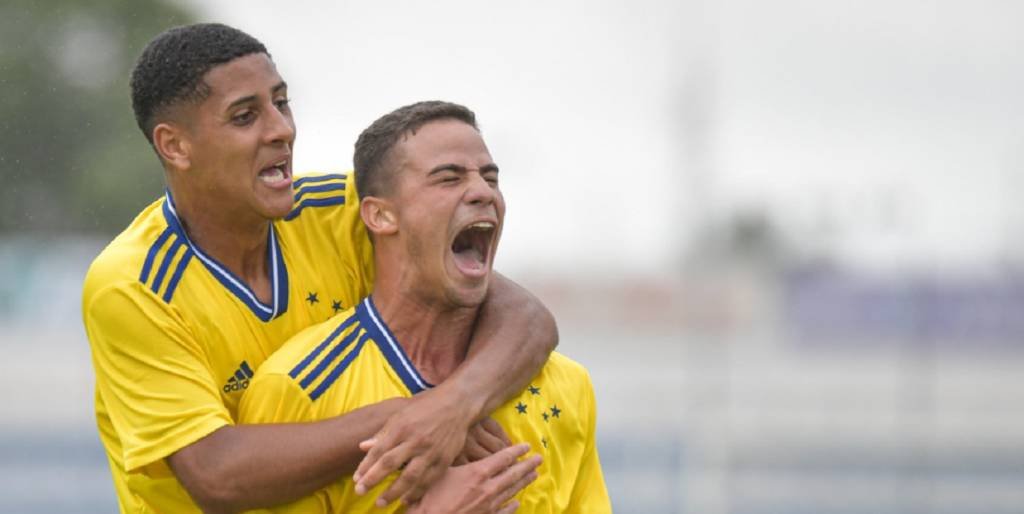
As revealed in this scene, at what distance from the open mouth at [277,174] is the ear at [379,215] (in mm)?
177

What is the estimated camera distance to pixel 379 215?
11.0ft

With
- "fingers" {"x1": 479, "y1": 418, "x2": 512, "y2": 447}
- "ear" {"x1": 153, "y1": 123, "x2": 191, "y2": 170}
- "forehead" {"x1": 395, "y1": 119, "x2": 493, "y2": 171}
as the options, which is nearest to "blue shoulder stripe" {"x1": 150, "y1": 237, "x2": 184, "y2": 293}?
"ear" {"x1": 153, "y1": 123, "x2": 191, "y2": 170}

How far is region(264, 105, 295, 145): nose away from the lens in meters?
3.28

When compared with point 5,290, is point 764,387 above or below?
below

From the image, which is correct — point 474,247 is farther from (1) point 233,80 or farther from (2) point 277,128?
(1) point 233,80

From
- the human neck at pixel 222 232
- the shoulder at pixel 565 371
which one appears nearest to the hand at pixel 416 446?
the shoulder at pixel 565 371

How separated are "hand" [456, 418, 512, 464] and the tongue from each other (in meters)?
0.34

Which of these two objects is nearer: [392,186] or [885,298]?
[392,186]

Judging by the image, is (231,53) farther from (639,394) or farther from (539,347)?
(639,394)

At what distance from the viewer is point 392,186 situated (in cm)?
331

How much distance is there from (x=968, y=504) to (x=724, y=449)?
271 cm

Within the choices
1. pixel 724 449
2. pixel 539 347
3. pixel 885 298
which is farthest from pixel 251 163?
pixel 885 298

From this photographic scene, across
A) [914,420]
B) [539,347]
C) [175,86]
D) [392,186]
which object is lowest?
[914,420]

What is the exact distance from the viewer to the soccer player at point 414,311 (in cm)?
319
